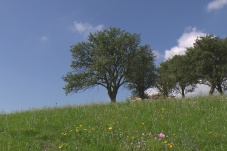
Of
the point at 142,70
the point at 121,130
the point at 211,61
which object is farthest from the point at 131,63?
the point at 121,130

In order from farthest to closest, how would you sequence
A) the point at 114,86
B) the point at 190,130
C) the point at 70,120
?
the point at 114,86 → the point at 70,120 → the point at 190,130

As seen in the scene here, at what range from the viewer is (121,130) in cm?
1055

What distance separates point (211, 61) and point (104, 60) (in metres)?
18.5

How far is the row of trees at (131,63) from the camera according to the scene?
186 ft

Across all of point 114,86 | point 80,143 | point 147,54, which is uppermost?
point 147,54

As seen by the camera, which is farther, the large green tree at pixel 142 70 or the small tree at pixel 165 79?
the small tree at pixel 165 79

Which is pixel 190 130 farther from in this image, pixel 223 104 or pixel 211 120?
pixel 223 104

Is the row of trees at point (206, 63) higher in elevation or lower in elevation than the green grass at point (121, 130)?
higher

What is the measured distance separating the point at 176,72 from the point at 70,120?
57.1 meters

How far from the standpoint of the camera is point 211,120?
37.8 feet

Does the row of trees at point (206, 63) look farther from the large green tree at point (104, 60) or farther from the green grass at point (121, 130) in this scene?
the green grass at point (121, 130)

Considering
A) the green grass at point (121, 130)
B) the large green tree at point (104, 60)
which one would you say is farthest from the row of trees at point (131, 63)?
the green grass at point (121, 130)

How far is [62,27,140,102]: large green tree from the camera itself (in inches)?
2207

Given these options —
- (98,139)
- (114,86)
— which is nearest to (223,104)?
(98,139)
